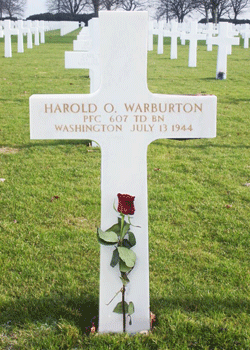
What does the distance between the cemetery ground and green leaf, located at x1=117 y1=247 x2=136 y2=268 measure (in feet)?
0.73

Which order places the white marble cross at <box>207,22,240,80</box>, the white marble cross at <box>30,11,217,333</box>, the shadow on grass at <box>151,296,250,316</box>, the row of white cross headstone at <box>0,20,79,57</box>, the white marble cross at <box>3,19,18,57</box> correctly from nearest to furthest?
the white marble cross at <box>30,11,217,333</box>
the shadow on grass at <box>151,296,250,316</box>
the white marble cross at <box>207,22,240,80</box>
the white marble cross at <box>3,19,18,57</box>
the row of white cross headstone at <box>0,20,79,57</box>

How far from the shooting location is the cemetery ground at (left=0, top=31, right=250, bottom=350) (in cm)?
245

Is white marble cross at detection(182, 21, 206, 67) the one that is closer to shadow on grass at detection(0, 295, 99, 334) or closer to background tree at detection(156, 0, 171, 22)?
shadow on grass at detection(0, 295, 99, 334)

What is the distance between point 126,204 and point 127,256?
10.8 inches

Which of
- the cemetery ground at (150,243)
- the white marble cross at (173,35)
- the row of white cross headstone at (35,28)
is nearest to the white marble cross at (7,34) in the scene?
the row of white cross headstone at (35,28)

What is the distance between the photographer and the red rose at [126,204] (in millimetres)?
2215

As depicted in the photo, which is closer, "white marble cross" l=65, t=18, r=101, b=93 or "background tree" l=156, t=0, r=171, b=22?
"white marble cross" l=65, t=18, r=101, b=93

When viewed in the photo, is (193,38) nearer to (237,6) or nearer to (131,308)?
(131,308)

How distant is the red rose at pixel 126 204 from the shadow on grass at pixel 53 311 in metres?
0.72

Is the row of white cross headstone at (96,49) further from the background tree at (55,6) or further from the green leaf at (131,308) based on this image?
the background tree at (55,6)

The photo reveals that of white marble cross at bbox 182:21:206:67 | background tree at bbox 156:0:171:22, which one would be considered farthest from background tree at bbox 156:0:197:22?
white marble cross at bbox 182:21:206:67

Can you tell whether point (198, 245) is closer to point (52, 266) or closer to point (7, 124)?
point (52, 266)

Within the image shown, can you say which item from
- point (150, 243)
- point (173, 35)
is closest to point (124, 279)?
point (150, 243)

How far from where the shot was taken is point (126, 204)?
2217mm
